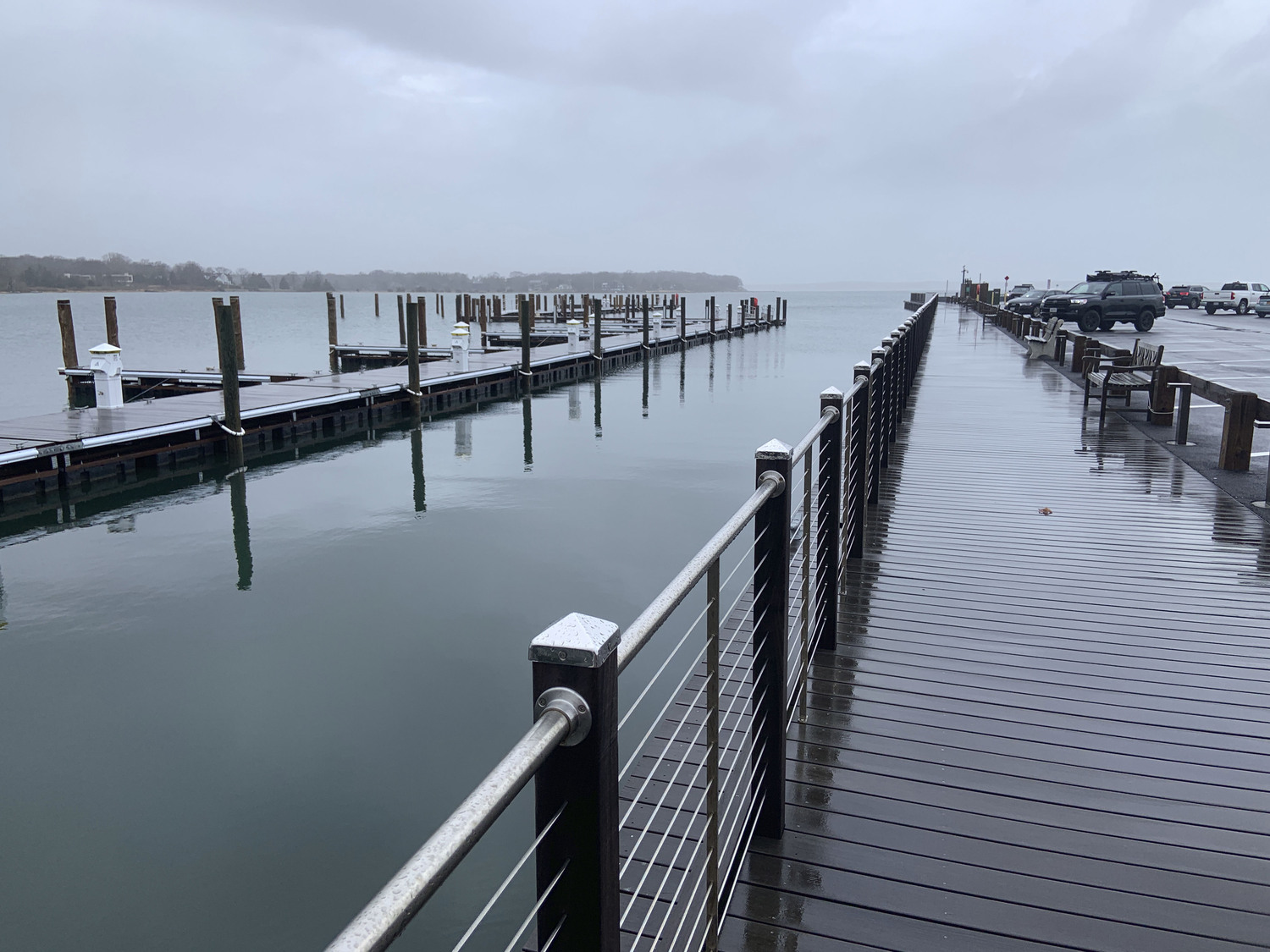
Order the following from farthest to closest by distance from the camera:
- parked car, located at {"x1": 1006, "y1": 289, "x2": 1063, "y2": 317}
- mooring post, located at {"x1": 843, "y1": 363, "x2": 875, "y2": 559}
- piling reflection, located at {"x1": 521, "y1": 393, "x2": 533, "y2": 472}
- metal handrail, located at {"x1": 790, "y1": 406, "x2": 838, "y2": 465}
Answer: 1. parked car, located at {"x1": 1006, "y1": 289, "x2": 1063, "y2": 317}
2. piling reflection, located at {"x1": 521, "y1": 393, "x2": 533, "y2": 472}
3. mooring post, located at {"x1": 843, "y1": 363, "x2": 875, "y2": 559}
4. metal handrail, located at {"x1": 790, "y1": 406, "x2": 838, "y2": 465}

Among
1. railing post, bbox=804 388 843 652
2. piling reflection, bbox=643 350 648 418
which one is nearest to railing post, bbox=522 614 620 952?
railing post, bbox=804 388 843 652

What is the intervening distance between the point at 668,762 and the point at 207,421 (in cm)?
1413

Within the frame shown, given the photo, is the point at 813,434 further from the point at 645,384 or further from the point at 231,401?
the point at 645,384

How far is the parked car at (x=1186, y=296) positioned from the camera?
4834cm

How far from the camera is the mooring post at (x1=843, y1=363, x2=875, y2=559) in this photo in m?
5.66

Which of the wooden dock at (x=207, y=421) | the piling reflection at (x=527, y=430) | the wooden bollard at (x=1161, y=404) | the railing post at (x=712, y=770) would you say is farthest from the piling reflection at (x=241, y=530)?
the wooden bollard at (x=1161, y=404)

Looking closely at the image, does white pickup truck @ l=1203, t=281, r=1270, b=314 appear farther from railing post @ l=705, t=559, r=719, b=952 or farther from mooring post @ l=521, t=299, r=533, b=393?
railing post @ l=705, t=559, r=719, b=952

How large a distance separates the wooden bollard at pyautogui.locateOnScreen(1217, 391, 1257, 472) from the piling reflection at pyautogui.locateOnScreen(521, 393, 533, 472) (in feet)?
35.6

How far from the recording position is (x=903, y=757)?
139 inches

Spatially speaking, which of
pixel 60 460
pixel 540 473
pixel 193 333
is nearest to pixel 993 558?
pixel 540 473

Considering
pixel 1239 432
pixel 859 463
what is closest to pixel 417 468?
pixel 859 463

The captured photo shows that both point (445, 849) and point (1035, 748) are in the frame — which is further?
point (1035, 748)

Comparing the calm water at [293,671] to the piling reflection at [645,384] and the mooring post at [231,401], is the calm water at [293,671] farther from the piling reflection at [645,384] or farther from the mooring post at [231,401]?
the piling reflection at [645,384]

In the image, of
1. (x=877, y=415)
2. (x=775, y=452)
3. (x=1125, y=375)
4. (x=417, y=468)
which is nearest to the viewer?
(x=775, y=452)
